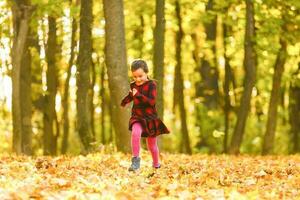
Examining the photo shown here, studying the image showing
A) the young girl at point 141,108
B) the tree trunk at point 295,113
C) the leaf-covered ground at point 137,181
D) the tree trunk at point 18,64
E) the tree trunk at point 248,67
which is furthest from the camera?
the tree trunk at point 295,113

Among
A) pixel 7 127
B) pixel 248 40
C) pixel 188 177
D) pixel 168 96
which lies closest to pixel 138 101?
pixel 188 177

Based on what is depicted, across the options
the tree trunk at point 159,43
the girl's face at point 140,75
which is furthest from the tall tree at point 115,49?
the girl's face at point 140,75

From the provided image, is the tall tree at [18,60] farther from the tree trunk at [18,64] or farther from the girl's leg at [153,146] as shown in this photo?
the girl's leg at [153,146]

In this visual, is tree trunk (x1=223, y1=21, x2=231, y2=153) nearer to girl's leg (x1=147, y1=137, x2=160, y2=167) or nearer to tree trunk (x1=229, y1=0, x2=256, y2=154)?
tree trunk (x1=229, y1=0, x2=256, y2=154)

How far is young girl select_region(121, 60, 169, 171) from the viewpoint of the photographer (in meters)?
10.7

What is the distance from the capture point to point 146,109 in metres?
10.9

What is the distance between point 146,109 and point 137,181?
1.72m

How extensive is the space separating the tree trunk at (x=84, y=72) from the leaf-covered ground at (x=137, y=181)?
3.68 meters

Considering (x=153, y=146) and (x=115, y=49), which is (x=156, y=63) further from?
(x=153, y=146)

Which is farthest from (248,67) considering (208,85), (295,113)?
(295,113)

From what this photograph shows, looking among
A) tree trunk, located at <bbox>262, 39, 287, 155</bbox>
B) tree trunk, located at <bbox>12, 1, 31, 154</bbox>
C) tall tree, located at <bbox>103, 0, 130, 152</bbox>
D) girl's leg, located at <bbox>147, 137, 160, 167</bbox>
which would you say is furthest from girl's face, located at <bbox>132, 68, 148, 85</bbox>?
tree trunk, located at <bbox>262, 39, 287, 155</bbox>

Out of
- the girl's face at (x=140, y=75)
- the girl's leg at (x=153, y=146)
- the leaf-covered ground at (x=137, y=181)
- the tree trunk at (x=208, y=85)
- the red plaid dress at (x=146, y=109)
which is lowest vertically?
the leaf-covered ground at (x=137, y=181)

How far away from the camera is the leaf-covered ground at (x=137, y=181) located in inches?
300

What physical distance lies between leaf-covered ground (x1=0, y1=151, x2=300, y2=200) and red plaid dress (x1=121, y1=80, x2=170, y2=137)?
0.64 m
